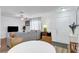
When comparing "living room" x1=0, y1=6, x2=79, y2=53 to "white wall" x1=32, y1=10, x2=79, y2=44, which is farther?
"white wall" x1=32, y1=10, x2=79, y2=44

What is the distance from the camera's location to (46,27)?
2.43 m

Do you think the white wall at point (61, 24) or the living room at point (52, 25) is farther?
the white wall at point (61, 24)

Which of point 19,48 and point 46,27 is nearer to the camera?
point 19,48

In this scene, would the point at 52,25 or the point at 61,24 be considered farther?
the point at 52,25
